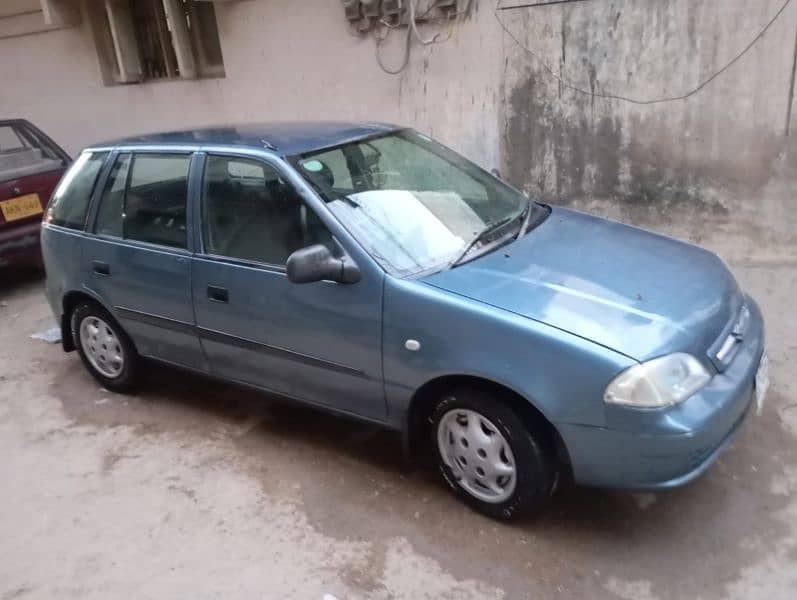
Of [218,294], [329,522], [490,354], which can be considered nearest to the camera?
[490,354]

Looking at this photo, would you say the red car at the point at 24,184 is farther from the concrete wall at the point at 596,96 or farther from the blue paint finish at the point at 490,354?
the blue paint finish at the point at 490,354

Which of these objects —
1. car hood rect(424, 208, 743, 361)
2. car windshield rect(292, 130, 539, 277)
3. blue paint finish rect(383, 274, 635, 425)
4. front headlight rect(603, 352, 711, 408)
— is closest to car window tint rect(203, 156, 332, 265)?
car windshield rect(292, 130, 539, 277)

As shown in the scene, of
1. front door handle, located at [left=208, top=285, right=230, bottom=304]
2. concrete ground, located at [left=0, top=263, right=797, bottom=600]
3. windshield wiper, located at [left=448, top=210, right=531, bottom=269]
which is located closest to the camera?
concrete ground, located at [left=0, top=263, right=797, bottom=600]

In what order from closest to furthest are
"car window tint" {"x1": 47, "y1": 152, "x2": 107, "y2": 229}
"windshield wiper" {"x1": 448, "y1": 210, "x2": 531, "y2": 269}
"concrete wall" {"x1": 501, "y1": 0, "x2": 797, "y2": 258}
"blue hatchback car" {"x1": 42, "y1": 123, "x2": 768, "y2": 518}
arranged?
"blue hatchback car" {"x1": 42, "y1": 123, "x2": 768, "y2": 518}
"windshield wiper" {"x1": 448, "y1": 210, "x2": 531, "y2": 269}
"car window tint" {"x1": 47, "y1": 152, "x2": 107, "y2": 229}
"concrete wall" {"x1": 501, "y1": 0, "x2": 797, "y2": 258}

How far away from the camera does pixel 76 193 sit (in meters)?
4.39

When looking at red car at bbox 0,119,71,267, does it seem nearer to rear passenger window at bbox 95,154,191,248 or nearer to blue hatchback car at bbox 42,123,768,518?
blue hatchback car at bbox 42,123,768,518

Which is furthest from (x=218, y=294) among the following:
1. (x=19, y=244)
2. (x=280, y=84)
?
(x=280, y=84)

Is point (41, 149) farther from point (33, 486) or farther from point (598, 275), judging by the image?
point (598, 275)

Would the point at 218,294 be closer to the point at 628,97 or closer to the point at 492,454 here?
the point at 492,454

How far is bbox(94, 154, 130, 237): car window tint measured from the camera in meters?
4.13

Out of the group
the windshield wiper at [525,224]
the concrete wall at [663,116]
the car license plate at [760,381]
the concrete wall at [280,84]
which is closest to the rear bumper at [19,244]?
the concrete wall at [280,84]

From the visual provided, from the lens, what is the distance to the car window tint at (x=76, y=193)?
430 centimetres

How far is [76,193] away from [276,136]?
→ 1.55 meters

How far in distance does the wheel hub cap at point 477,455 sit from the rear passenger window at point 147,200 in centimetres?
180
